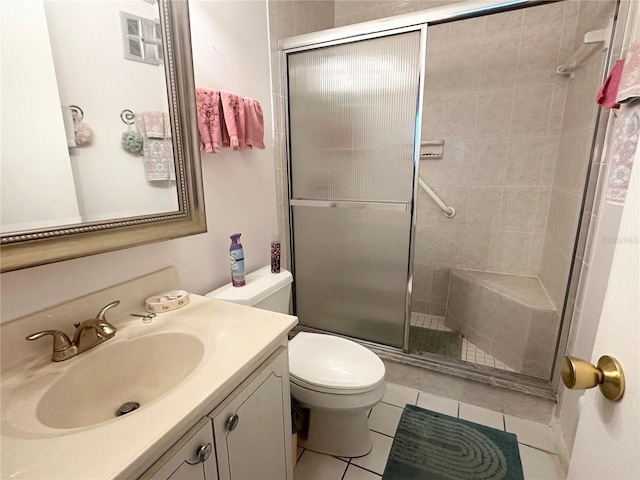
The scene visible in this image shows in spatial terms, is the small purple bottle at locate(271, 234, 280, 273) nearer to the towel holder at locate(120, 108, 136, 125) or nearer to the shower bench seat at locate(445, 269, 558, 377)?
the towel holder at locate(120, 108, 136, 125)

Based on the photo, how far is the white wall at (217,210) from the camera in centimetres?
85

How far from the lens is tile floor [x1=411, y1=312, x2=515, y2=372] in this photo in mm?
1982

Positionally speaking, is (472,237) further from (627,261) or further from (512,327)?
(627,261)

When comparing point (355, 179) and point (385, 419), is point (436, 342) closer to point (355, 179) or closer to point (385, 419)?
point (385, 419)

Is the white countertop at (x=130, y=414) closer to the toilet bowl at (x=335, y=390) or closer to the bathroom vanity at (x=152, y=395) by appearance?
the bathroom vanity at (x=152, y=395)

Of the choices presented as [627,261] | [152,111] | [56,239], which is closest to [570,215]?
[627,261]

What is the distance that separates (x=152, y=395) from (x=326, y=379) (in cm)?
66

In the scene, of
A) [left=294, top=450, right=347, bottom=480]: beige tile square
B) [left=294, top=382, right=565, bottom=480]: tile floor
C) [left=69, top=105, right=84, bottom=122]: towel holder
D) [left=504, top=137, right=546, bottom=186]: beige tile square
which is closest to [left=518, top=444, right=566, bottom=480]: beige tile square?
[left=294, top=382, right=565, bottom=480]: tile floor

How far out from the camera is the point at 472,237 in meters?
2.39

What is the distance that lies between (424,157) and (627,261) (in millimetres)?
2101

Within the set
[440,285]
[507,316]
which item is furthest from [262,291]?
[440,285]

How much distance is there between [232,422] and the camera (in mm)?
776

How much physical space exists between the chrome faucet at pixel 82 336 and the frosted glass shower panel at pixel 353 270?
120 centimetres

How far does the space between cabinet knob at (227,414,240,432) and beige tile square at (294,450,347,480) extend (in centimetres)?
79
